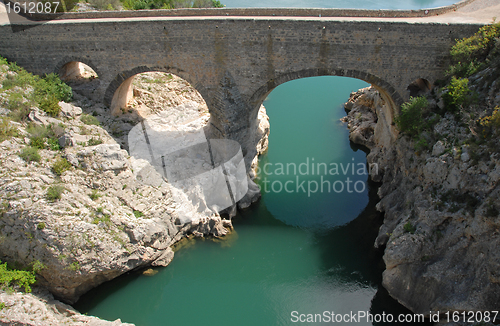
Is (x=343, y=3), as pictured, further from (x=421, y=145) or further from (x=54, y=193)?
(x=54, y=193)

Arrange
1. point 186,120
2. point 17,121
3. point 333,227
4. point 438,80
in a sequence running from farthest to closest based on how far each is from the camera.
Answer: point 186,120 < point 333,227 < point 438,80 < point 17,121

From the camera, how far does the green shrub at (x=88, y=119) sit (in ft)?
48.8

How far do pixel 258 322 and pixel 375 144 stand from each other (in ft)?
37.8

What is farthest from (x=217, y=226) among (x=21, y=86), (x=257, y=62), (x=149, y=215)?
(x=21, y=86)

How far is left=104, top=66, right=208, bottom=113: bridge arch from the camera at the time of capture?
1558 centimetres

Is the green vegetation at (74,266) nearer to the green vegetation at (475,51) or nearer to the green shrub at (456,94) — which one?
the green shrub at (456,94)

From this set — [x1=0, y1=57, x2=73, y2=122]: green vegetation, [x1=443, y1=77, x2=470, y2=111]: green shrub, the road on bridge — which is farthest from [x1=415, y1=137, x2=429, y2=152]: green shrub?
[x1=0, y1=57, x2=73, y2=122]: green vegetation

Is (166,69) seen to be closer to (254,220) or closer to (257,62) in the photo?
(257,62)

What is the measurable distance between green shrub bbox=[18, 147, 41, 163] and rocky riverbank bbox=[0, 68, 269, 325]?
0.34 feet

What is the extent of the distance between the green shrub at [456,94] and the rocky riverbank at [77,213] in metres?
9.87

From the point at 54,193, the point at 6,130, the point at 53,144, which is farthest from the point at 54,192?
the point at 6,130

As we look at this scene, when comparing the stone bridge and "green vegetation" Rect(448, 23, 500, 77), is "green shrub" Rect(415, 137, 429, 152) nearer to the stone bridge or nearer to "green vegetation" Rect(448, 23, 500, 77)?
the stone bridge

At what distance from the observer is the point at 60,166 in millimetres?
12570

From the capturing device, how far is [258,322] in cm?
1214
